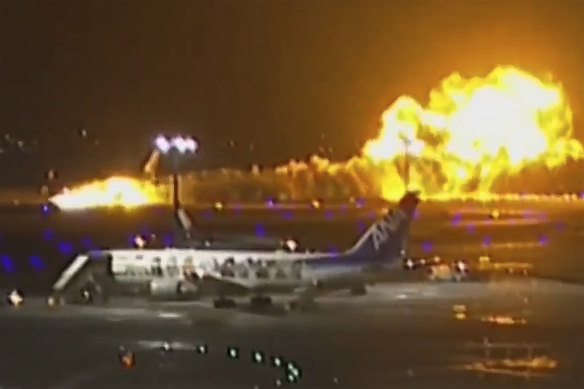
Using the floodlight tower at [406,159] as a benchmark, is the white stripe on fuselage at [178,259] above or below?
below

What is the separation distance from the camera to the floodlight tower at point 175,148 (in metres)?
4.24

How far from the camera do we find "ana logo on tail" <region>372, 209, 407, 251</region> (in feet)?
13.8

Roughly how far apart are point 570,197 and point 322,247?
0.83 m

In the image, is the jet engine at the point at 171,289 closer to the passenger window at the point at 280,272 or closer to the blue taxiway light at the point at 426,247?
the passenger window at the point at 280,272

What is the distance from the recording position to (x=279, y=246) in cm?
425

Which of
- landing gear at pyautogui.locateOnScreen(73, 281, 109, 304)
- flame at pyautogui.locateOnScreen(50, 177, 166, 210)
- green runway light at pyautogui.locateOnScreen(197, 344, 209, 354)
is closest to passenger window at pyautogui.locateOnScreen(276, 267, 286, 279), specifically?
green runway light at pyautogui.locateOnScreen(197, 344, 209, 354)

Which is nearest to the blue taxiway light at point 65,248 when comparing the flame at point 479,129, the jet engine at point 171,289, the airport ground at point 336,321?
the airport ground at point 336,321

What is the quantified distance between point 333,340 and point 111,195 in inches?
34.5

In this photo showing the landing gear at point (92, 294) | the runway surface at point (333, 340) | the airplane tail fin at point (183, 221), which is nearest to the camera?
the runway surface at point (333, 340)

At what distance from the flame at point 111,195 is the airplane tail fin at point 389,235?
0.69 meters

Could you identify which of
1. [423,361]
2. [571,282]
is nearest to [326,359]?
[423,361]

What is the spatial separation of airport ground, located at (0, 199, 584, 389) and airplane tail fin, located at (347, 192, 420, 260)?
4 centimetres

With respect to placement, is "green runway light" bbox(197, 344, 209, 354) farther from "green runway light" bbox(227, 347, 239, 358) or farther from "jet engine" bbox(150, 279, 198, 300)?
"jet engine" bbox(150, 279, 198, 300)

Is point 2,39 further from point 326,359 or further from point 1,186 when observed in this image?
point 326,359
